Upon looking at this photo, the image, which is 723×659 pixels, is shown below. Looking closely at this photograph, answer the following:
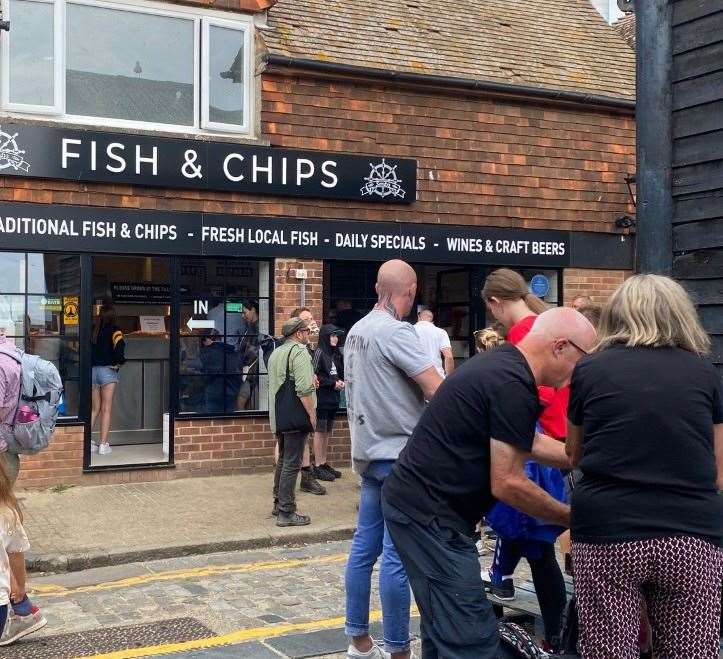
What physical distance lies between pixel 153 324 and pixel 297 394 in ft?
13.1

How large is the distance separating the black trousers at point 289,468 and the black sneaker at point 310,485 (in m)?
1.23

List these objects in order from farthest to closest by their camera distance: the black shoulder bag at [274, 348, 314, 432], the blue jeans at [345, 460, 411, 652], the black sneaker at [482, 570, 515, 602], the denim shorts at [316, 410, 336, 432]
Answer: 1. the denim shorts at [316, 410, 336, 432]
2. the black shoulder bag at [274, 348, 314, 432]
3. the black sneaker at [482, 570, 515, 602]
4. the blue jeans at [345, 460, 411, 652]

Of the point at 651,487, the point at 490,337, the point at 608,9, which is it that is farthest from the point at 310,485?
the point at 608,9

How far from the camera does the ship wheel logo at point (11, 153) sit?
9992 mm

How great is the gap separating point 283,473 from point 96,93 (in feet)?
15.3

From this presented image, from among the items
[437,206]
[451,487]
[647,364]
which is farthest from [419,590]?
[437,206]

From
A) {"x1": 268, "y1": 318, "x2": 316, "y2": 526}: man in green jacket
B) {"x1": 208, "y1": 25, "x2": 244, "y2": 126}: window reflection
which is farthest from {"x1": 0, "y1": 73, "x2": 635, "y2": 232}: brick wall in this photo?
{"x1": 268, "y1": 318, "x2": 316, "y2": 526}: man in green jacket

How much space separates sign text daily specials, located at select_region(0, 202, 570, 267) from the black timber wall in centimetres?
604

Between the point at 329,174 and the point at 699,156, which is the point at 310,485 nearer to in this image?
the point at 329,174

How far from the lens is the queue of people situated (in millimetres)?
3178

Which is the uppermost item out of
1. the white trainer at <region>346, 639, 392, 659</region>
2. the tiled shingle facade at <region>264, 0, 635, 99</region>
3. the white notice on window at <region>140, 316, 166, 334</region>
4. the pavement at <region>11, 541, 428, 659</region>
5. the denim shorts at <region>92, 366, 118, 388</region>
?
the tiled shingle facade at <region>264, 0, 635, 99</region>

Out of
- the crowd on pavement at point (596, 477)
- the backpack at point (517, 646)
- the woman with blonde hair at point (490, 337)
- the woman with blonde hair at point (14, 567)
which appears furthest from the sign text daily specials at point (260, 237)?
the backpack at point (517, 646)

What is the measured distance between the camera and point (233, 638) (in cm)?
572

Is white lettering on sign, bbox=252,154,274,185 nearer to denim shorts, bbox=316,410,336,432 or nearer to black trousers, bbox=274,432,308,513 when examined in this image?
denim shorts, bbox=316,410,336,432
